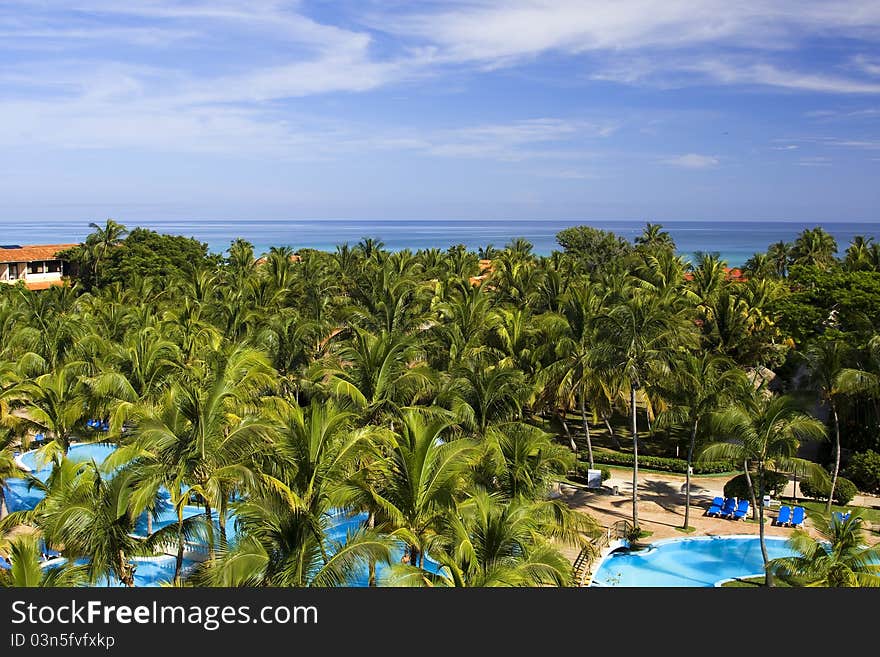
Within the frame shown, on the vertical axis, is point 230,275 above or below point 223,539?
above

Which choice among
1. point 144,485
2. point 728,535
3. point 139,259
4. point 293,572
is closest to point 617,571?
point 728,535

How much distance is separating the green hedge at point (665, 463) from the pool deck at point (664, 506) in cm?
43

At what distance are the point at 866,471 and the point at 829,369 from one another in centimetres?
455

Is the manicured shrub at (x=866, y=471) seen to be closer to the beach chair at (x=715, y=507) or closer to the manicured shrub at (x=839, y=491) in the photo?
the manicured shrub at (x=839, y=491)

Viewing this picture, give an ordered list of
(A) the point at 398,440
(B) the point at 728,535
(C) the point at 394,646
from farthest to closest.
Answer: (B) the point at 728,535 → (A) the point at 398,440 → (C) the point at 394,646

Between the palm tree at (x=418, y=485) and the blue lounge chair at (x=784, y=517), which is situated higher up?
the palm tree at (x=418, y=485)

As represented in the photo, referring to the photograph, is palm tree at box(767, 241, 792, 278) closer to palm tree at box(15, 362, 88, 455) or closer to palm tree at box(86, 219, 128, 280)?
palm tree at box(86, 219, 128, 280)

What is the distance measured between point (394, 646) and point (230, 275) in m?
→ 45.1

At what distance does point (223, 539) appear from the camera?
1346 centimetres

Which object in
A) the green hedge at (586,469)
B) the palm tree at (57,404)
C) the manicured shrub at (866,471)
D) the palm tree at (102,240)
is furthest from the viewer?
the palm tree at (102,240)

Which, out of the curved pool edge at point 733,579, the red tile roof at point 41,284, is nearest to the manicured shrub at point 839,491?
the curved pool edge at point 733,579

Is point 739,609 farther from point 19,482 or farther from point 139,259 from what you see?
point 139,259

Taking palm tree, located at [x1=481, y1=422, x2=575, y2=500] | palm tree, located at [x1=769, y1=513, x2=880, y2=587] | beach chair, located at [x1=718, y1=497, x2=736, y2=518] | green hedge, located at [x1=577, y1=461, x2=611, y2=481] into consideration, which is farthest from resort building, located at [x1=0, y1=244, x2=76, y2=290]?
palm tree, located at [x1=769, y1=513, x2=880, y2=587]

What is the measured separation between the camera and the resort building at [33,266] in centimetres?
6688
